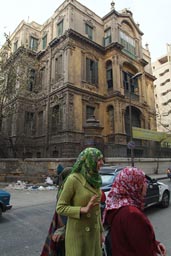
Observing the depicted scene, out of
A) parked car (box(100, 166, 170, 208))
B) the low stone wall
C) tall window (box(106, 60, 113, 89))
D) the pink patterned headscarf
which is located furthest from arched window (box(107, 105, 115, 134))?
the pink patterned headscarf

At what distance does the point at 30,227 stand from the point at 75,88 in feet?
52.7

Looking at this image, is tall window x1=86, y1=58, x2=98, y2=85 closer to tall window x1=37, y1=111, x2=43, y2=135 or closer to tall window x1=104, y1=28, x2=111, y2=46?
tall window x1=104, y1=28, x2=111, y2=46

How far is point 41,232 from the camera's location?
5316 millimetres

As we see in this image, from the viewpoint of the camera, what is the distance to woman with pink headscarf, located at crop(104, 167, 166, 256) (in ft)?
5.73

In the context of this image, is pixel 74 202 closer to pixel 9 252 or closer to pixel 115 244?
pixel 115 244

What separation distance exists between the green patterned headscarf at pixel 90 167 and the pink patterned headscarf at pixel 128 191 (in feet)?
1.14

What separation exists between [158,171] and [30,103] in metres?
16.3

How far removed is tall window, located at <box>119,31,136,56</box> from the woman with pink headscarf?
2581cm

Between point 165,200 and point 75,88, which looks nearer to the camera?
point 165,200

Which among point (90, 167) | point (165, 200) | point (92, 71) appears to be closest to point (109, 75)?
point (92, 71)

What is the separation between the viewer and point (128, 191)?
6.68ft

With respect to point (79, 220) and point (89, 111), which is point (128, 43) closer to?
point (89, 111)

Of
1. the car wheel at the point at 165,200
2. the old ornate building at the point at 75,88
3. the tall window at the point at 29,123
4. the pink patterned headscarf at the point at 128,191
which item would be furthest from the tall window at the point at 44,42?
the pink patterned headscarf at the point at 128,191

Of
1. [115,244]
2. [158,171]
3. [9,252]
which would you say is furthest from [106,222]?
[158,171]
